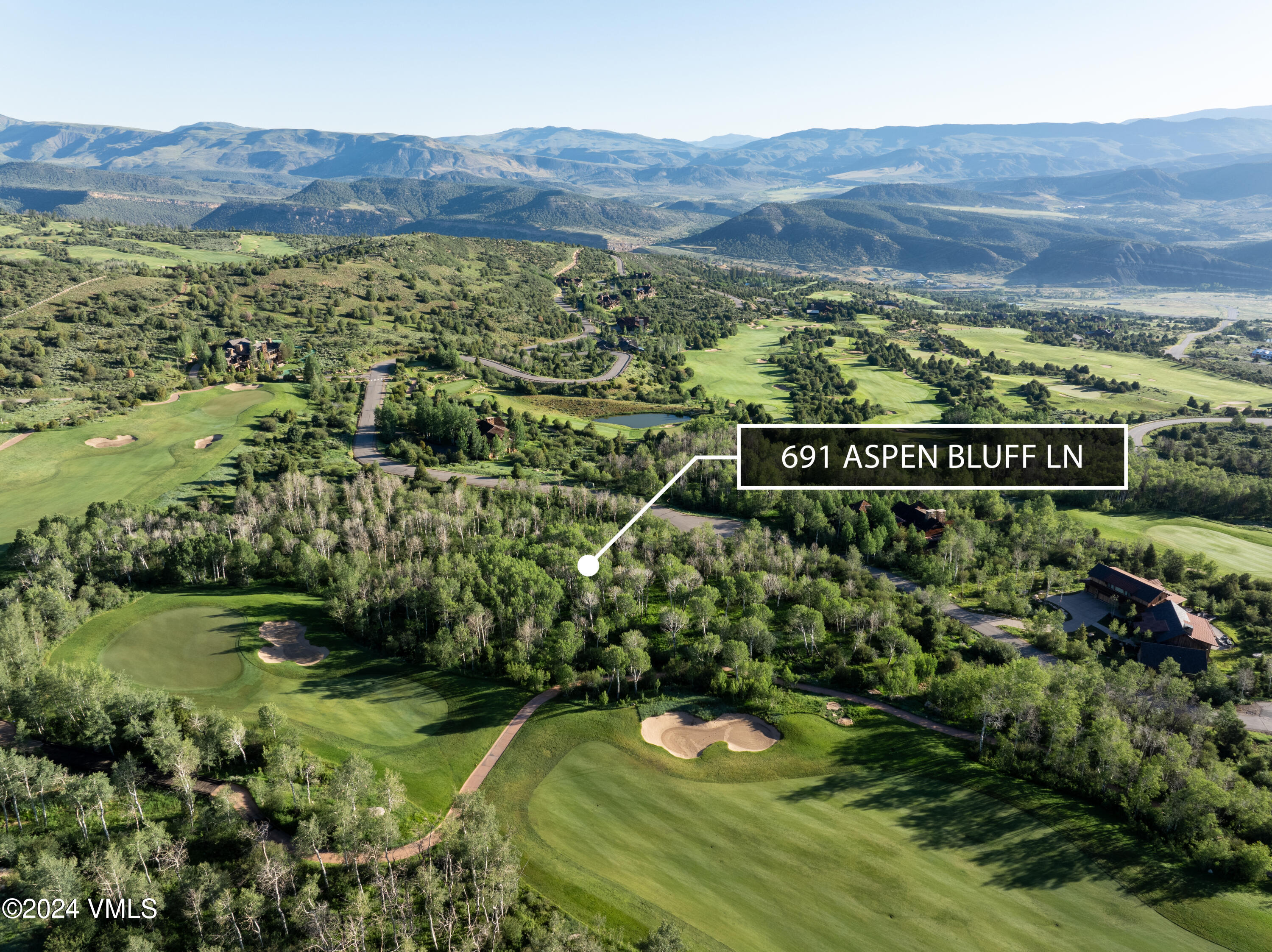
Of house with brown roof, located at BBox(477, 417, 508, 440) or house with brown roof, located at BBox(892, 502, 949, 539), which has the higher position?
house with brown roof, located at BBox(477, 417, 508, 440)

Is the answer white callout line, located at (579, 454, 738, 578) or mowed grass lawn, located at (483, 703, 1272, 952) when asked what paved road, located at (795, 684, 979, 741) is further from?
white callout line, located at (579, 454, 738, 578)

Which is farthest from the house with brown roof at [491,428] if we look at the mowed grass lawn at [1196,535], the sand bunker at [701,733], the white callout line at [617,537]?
the mowed grass lawn at [1196,535]

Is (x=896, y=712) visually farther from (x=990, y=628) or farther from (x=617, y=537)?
(x=617, y=537)

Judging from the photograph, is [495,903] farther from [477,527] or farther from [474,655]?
[477,527]

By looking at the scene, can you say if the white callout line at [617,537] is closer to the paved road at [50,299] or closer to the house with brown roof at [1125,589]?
the house with brown roof at [1125,589]

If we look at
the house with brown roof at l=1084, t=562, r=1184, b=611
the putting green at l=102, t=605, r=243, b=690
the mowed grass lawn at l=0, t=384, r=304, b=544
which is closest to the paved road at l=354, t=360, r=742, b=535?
the mowed grass lawn at l=0, t=384, r=304, b=544

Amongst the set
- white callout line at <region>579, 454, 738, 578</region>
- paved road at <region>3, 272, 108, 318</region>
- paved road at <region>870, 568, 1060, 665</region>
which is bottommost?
paved road at <region>870, 568, 1060, 665</region>
